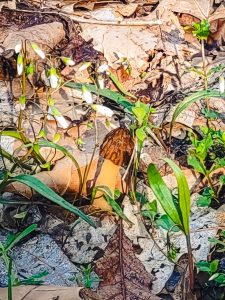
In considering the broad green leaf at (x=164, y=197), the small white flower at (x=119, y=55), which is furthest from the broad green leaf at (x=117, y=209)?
the small white flower at (x=119, y=55)

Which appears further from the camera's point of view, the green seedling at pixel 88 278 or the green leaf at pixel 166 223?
the green leaf at pixel 166 223

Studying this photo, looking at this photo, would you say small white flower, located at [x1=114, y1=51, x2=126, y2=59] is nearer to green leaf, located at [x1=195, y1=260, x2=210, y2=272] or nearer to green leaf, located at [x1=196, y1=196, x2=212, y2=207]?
green leaf, located at [x1=196, y1=196, x2=212, y2=207]

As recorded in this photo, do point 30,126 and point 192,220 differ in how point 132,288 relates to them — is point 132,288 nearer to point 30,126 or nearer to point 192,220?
point 192,220

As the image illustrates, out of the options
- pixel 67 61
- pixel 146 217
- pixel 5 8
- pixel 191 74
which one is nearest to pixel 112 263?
pixel 146 217

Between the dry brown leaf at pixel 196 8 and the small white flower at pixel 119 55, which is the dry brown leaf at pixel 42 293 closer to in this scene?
the small white flower at pixel 119 55

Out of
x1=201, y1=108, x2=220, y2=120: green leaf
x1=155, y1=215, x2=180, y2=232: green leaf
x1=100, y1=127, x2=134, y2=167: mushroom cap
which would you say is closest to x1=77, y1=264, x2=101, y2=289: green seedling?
x1=155, y1=215, x2=180, y2=232: green leaf

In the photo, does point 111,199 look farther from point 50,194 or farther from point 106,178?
point 50,194
